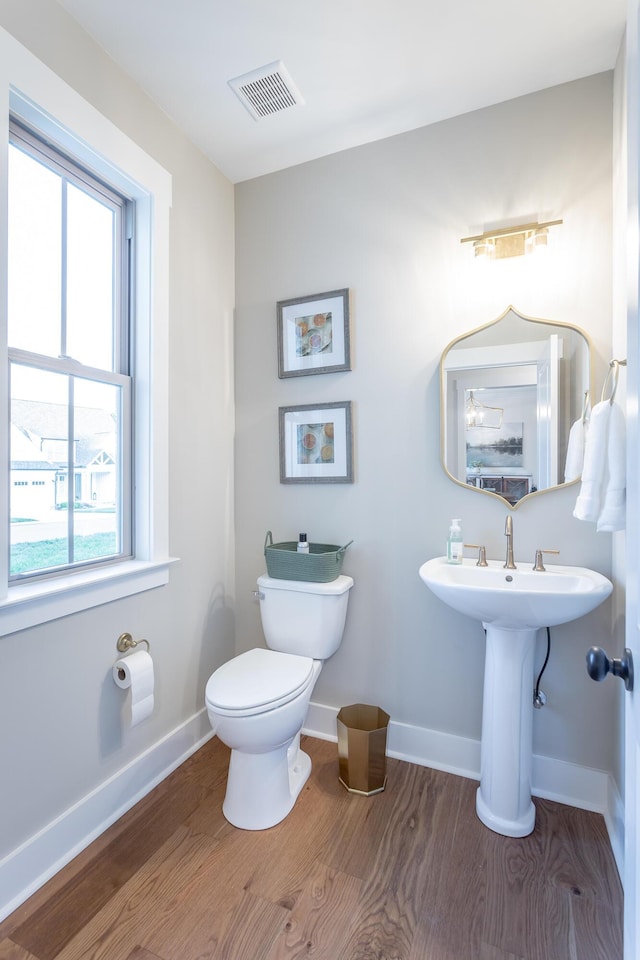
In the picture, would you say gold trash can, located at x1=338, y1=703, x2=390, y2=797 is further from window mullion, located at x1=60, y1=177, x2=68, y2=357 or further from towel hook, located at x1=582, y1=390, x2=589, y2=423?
window mullion, located at x1=60, y1=177, x2=68, y2=357

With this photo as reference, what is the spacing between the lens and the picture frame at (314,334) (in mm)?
2006

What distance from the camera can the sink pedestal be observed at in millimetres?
1534

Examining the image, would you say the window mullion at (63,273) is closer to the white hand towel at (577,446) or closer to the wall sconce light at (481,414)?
the wall sconce light at (481,414)

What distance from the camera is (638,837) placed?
2.31ft

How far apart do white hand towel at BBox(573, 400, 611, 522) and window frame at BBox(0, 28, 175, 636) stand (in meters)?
1.47

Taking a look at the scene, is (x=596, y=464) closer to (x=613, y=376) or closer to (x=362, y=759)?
(x=613, y=376)

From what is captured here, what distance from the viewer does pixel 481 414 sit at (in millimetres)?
1786

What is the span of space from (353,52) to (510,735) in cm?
237

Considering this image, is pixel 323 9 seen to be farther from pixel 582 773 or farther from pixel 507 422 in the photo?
pixel 582 773

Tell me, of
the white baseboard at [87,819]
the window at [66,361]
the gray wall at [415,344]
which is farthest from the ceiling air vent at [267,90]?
the white baseboard at [87,819]

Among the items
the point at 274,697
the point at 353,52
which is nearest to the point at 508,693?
the point at 274,697

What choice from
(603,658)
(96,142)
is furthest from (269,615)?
(96,142)

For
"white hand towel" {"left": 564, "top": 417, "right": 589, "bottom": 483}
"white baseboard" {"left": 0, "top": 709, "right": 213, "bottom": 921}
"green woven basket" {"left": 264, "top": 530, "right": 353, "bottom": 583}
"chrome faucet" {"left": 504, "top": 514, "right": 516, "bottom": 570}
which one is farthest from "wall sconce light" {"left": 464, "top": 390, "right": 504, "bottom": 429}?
"white baseboard" {"left": 0, "top": 709, "right": 213, "bottom": 921}

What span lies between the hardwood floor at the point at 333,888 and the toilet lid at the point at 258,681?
467 millimetres
